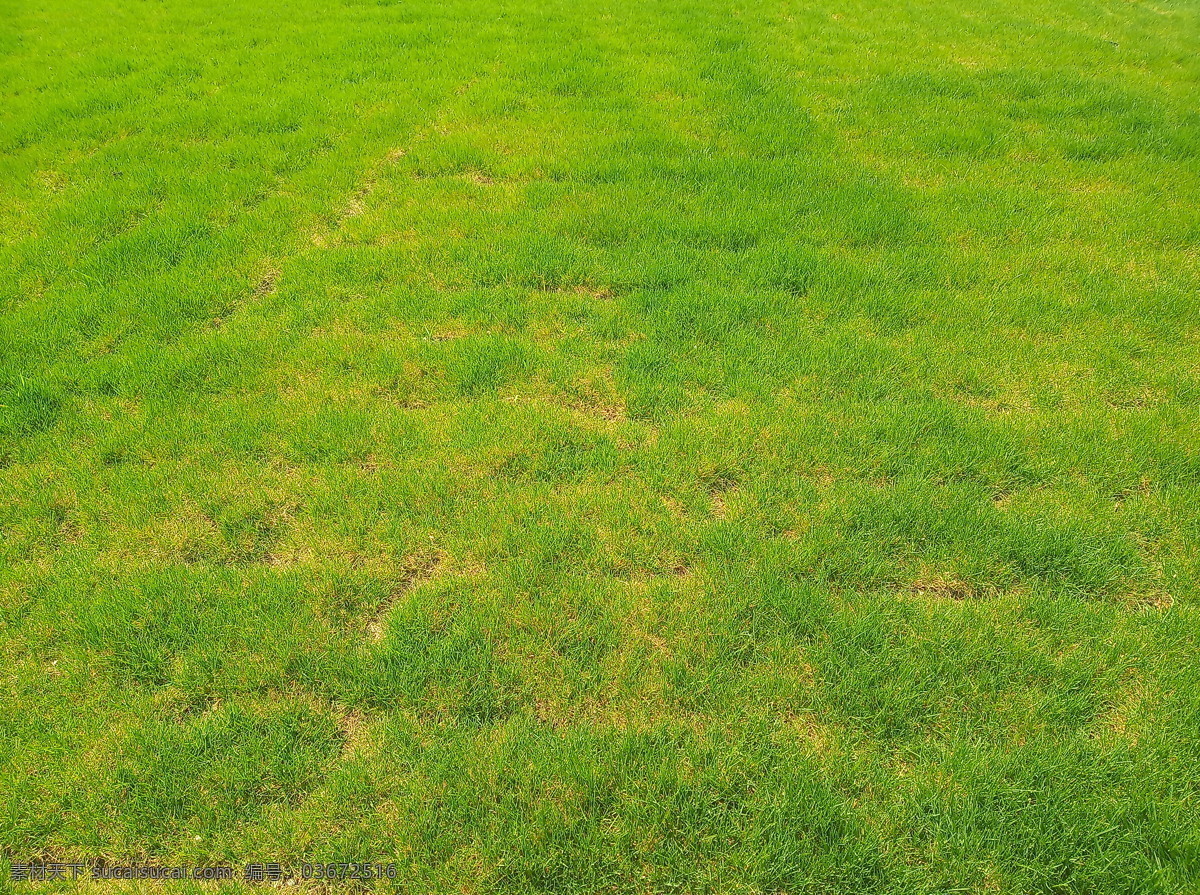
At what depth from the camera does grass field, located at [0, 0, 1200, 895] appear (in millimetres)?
2857

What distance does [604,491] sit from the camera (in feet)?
13.7

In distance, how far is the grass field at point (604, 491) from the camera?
2.86 metres

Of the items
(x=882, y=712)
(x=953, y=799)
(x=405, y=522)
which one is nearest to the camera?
(x=953, y=799)

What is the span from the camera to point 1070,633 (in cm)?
345

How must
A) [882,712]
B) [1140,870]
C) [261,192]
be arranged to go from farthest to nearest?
[261,192] < [882,712] < [1140,870]

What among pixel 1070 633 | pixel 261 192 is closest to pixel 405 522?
pixel 1070 633

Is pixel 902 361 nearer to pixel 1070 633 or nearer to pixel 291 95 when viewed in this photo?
pixel 1070 633

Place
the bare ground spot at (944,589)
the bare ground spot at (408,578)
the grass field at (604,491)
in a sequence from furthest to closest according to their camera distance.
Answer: the bare ground spot at (944,589)
the bare ground spot at (408,578)
the grass field at (604,491)

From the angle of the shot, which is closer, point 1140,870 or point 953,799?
point 1140,870

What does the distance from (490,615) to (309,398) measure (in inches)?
86.2

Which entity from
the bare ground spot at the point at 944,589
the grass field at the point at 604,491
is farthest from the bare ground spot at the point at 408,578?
the bare ground spot at the point at 944,589

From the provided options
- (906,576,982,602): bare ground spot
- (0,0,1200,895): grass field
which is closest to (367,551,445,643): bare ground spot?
(0,0,1200,895): grass field

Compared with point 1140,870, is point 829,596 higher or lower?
higher

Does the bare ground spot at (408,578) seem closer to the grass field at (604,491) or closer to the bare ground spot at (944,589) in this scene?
the grass field at (604,491)
